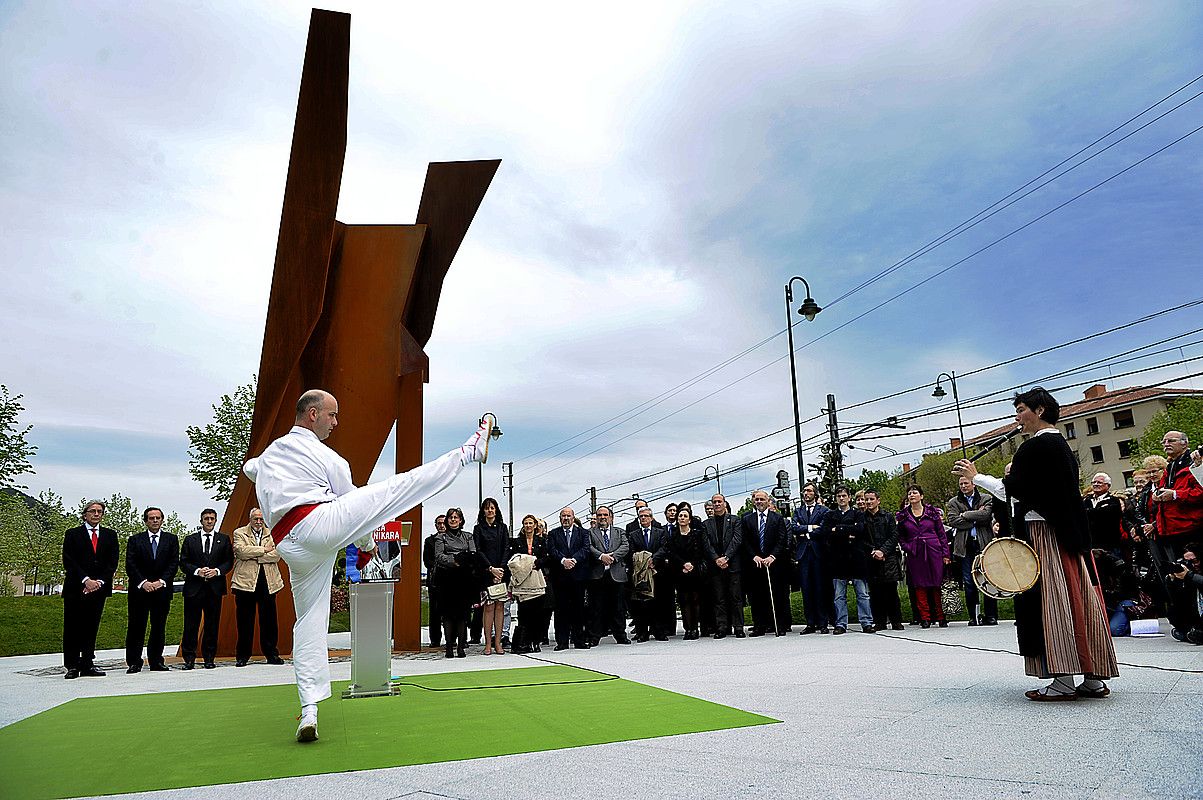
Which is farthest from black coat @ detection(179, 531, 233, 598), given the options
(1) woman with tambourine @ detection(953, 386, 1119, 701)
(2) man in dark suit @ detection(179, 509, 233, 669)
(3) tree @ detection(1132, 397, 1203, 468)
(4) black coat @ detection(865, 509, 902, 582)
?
(3) tree @ detection(1132, 397, 1203, 468)

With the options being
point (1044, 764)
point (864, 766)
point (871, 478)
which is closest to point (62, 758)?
point (864, 766)

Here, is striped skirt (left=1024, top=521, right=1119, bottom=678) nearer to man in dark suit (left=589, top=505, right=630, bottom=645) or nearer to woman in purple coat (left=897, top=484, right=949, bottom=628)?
woman in purple coat (left=897, top=484, right=949, bottom=628)

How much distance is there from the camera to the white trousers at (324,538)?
474cm

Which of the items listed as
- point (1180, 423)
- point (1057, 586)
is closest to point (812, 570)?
point (1057, 586)

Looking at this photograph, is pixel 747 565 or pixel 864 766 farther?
pixel 747 565

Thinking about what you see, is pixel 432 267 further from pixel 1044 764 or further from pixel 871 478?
pixel 871 478

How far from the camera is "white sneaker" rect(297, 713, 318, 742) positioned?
4.60m

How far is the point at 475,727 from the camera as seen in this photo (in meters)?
4.96

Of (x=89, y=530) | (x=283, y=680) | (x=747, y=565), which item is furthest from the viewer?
(x=747, y=565)

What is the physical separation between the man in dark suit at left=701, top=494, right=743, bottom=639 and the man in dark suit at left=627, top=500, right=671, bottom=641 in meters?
0.81

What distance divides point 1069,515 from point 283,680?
23.3 ft

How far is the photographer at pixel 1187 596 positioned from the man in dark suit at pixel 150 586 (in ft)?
36.0

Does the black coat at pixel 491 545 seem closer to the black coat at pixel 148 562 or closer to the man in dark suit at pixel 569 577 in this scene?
the man in dark suit at pixel 569 577

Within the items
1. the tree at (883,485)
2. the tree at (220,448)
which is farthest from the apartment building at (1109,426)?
the tree at (220,448)
